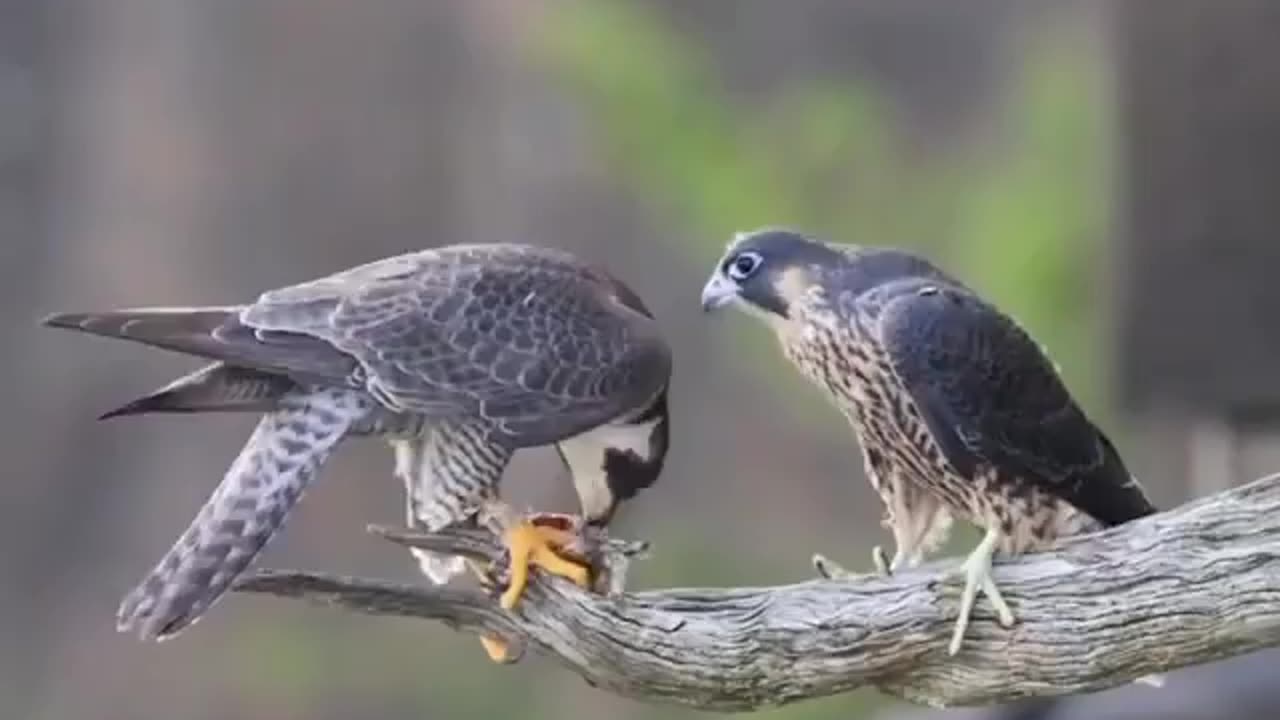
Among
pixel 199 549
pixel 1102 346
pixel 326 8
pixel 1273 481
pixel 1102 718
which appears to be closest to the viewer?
pixel 199 549

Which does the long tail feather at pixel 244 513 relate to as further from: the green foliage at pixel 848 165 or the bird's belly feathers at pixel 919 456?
the green foliage at pixel 848 165

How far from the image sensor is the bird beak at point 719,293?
1.02 metres

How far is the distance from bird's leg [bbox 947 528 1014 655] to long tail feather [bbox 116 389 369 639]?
38 centimetres

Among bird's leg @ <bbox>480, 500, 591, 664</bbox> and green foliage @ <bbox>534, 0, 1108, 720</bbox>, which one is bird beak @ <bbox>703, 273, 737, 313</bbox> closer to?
bird's leg @ <bbox>480, 500, 591, 664</bbox>

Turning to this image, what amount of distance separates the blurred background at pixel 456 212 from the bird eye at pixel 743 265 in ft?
4.41

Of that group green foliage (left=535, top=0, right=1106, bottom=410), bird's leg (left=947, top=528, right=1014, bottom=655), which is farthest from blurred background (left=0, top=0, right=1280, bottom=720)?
bird's leg (left=947, top=528, right=1014, bottom=655)

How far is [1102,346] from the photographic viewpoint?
2264mm

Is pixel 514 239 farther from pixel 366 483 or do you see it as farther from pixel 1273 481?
pixel 1273 481

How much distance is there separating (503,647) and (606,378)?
0.63ft

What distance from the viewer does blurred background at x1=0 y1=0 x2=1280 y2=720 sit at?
2414 millimetres

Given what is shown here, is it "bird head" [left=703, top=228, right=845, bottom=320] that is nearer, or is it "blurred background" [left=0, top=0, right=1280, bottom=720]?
"bird head" [left=703, top=228, right=845, bottom=320]

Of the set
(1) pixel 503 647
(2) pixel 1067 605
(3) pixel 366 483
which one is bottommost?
(3) pixel 366 483

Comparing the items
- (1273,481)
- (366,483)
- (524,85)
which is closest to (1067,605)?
(1273,481)

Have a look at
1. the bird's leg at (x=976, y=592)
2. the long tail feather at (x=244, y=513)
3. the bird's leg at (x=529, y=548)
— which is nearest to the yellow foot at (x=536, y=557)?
the bird's leg at (x=529, y=548)
